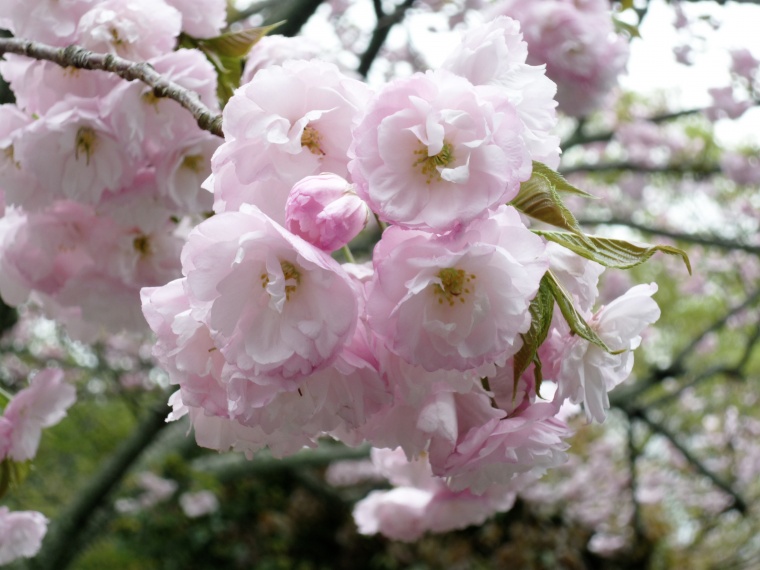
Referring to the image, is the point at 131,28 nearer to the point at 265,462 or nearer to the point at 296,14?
the point at 296,14

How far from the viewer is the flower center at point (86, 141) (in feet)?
3.18

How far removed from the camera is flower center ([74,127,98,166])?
3.18ft

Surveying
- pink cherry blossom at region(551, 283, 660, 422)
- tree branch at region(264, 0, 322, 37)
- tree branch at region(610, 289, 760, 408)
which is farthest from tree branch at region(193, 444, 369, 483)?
pink cherry blossom at region(551, 283, 660, 422)

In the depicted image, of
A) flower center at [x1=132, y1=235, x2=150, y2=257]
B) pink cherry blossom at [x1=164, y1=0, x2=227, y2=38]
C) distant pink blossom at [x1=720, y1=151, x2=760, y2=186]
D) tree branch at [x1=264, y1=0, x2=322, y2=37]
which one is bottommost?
distant pink blossom at [x1=720, y1=151, x2=760, y2=186]

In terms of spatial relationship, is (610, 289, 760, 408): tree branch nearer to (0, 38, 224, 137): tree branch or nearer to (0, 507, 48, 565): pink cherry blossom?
(0, 507, 48, 565): pink cherry blossom

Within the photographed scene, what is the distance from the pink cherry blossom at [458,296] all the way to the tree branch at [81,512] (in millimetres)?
2237

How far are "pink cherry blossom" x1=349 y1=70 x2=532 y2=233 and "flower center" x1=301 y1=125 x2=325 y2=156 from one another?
0.07 m

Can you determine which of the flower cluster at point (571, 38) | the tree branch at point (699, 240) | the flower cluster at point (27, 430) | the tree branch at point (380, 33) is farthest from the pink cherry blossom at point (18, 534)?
the tree branch at point (699, 240)

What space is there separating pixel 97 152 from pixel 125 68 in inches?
8.3

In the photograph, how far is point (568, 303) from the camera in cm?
63

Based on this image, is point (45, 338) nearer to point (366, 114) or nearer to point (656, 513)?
point (656, 513)

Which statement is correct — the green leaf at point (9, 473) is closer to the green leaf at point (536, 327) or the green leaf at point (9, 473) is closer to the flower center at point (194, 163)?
the flower center at point (194, 163)

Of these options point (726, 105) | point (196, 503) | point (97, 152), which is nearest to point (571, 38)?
point (97, 152)

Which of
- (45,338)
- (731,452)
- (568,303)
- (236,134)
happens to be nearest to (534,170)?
(568,303)
